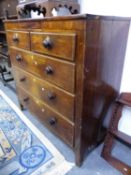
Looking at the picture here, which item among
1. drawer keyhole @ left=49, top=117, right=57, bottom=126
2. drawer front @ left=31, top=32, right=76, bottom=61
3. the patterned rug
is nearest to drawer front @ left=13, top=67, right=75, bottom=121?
drawer keyhole @ left=49, top=117, right=57, bottom=126

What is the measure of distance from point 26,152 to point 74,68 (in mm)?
840

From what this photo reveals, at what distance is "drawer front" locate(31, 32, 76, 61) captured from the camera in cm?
77

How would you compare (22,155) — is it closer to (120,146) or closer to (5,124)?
(5,124)

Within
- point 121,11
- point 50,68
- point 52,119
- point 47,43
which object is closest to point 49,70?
point 50,68

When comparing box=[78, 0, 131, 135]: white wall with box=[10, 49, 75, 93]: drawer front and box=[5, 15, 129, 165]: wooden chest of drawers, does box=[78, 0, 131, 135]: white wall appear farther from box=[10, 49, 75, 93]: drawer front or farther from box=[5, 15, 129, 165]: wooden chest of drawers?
box=[10, 49, 75, 93]: drawer front

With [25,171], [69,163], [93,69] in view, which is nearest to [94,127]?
[69,163]

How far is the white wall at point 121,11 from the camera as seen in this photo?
1.00 m

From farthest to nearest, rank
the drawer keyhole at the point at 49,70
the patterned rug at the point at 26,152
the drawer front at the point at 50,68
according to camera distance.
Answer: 1. the patterned rug at the point at 26,152
2. the drawer keyhole at the point at 49,70
3. the drawer front at the point at 50,68

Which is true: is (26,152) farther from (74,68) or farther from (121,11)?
Result: (121,11)

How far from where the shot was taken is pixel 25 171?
108 cm

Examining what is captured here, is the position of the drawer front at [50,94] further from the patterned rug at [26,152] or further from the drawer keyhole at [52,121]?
the patterned rug at [26,152]

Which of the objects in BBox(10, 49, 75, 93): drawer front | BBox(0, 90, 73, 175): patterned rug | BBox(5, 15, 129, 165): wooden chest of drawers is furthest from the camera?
BBox(0, 90, 73, 175): patterned rug

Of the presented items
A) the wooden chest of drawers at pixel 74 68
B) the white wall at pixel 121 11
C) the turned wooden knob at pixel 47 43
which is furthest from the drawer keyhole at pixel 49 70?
the white wall at pixel 121 11

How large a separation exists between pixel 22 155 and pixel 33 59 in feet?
2.50
